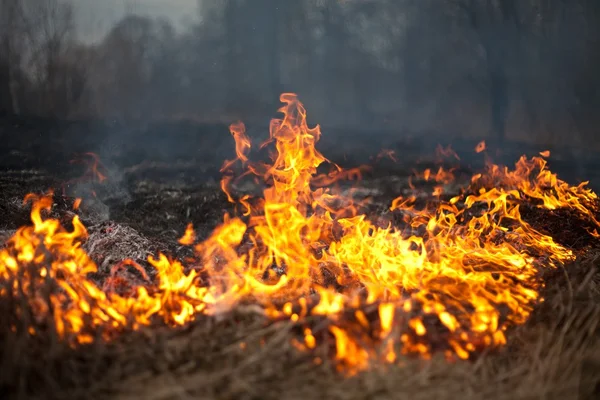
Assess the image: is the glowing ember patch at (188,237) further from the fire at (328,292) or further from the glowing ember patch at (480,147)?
the glowing ember patch at (480,147)

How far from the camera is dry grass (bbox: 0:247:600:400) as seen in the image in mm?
2762

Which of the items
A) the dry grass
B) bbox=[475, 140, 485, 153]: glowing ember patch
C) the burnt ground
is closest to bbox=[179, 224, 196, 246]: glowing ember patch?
the burnt ground

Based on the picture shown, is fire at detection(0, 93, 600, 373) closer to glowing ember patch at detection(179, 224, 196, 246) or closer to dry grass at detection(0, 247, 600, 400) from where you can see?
dry grass at detection(0, 247, 600, 400)

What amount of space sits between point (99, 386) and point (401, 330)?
6.00ft

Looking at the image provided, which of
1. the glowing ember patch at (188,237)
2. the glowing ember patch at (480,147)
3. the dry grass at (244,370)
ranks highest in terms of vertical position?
the glowing ember patch at (480,147)

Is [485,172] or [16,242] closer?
[16,242]

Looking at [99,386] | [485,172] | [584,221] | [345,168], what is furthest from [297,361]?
[485,172]

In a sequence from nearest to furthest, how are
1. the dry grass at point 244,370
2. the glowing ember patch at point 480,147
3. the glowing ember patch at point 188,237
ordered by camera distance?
1. the dry grass at point 244,370
2. the glowing ember patch at point 188,237
3. the glowing ember patch at point 480,147

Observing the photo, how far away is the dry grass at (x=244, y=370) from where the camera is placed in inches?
109

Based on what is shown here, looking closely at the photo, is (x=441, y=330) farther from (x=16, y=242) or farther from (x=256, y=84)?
(x=256, y=84)

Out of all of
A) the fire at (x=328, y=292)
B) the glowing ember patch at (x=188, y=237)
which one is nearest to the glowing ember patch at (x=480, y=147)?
the glowing ember patch at (x=188, y=237)

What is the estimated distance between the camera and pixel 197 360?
3.05 meters

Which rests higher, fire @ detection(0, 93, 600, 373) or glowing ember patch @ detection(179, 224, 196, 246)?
glowing ember patch @ detection(179, 224, 196, 246)

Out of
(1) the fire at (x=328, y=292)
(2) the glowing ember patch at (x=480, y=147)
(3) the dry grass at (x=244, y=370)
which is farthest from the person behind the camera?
(2) the glowing ember patch at (x=480, y=147)
